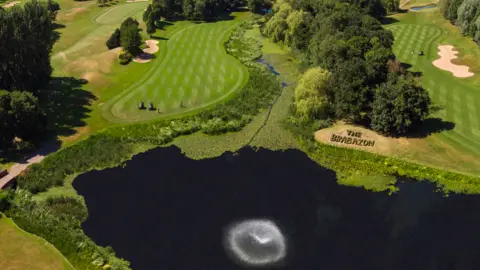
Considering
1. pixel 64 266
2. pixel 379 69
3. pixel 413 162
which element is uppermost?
pixel 379 69

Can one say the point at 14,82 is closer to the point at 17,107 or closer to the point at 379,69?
the point at 17,107

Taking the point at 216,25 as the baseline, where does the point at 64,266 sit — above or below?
below

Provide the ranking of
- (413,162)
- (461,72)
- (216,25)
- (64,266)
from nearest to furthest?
(64,266), (413,162), (461,72), (216,25)

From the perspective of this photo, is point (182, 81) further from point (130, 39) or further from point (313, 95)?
point (313, 95)

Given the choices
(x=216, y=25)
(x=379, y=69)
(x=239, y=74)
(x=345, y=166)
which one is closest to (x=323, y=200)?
(x=345, y=166)

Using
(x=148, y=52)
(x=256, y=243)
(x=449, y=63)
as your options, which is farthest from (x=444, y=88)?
(x=148, y=52)

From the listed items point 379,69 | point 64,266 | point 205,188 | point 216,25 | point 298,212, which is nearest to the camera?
point 64,266

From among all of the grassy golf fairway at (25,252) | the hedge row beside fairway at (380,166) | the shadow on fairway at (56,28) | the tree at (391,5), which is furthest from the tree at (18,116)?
the tree at (391,5)
